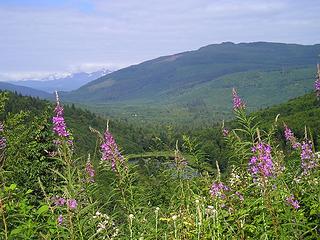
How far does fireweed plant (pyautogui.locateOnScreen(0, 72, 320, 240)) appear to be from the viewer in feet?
14.6

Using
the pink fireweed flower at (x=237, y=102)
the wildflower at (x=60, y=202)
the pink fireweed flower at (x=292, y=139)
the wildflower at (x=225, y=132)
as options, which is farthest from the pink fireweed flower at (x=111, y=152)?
the pink fireweed flower at (x=292, y=139)

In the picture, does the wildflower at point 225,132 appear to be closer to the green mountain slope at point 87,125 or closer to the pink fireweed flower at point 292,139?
the pink fireweed flower at point 292,139

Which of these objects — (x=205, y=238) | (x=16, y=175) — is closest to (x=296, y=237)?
(x=205, y=238)

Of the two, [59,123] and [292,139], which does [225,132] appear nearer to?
[292,139]

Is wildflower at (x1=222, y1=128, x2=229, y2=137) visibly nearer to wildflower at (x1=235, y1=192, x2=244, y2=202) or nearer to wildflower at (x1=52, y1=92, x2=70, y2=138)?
wildflower at (x1=235, y1=192, x2=244, y2=202)

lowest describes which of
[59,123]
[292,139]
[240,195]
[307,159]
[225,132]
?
[240,195]

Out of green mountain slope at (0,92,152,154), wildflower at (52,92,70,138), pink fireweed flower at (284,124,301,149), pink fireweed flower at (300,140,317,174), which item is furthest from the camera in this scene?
green mountain slope at (0,92,152,154)

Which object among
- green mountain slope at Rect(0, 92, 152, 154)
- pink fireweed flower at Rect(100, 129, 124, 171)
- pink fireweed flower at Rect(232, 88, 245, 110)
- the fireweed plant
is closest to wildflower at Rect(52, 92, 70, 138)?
the fireweed plant

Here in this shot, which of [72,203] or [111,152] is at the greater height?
[111,152]

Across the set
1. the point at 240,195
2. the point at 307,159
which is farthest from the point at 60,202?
the point at 307,159

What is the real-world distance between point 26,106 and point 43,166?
14645 centimetres

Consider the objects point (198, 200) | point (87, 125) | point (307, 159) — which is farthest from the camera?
point (87, 125)

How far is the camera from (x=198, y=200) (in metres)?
4.91

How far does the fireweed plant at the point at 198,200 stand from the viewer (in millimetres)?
4457
